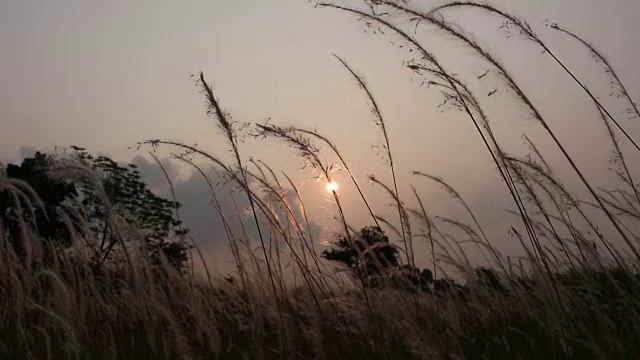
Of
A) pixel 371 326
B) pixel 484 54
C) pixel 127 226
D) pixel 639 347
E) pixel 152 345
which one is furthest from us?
pixel 127 226

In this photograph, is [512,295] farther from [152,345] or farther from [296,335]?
[152,345]

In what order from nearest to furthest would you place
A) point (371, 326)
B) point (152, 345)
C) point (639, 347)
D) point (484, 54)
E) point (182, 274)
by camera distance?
point (639, 347), point (484, 54), point (371, 326), point (152, 345), point (182, 274)

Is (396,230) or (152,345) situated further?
(396,230)

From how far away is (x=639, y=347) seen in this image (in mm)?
3027

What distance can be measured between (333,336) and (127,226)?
1.36 meters

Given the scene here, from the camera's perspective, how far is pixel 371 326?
3.50 meters

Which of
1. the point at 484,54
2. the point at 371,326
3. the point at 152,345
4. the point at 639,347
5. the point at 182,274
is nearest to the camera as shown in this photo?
the point at 639,347

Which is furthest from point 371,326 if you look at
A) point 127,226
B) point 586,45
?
point 586,45

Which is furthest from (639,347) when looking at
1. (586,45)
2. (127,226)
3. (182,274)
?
(182,274)

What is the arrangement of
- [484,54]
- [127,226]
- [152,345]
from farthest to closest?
1. [127,226]
2. [152,345]
3. [484,54]

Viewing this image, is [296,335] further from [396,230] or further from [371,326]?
[396,230]

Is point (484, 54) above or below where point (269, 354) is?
above

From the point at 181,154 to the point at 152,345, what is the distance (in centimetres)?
101

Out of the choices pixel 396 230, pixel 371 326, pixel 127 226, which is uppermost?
pixel 127 226
